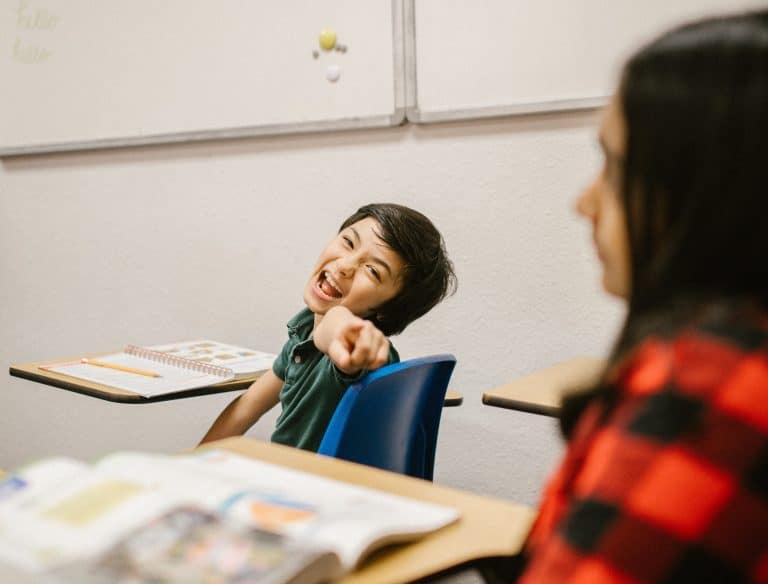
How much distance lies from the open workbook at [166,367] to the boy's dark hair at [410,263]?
370mm

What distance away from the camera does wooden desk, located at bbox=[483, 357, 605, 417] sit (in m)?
1.52

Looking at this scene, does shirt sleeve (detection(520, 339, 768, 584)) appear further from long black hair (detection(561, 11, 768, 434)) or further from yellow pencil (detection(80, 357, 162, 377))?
yellow pencil (detection(80, 357, 162, 377))

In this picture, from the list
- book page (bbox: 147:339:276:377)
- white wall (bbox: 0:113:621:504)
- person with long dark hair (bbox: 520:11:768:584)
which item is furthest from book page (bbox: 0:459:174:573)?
white wall (bbox: 0:113:621:504)

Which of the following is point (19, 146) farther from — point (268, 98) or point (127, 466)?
point (127, 466)

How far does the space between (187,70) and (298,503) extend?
2.18 metres

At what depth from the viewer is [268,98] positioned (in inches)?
98.3

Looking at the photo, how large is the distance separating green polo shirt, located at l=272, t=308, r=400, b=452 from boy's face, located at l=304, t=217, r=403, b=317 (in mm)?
102

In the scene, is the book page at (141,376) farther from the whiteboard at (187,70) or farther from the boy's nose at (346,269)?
the whiteboard at (187,70)

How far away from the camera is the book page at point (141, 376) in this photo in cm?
166

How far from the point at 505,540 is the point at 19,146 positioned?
284cm

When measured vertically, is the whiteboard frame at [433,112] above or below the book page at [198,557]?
above

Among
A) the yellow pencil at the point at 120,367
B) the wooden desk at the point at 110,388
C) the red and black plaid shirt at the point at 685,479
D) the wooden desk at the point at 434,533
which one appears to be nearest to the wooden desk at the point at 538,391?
the wooden desk at the point at 110,388

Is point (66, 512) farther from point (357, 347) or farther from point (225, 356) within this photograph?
point (225, 356)

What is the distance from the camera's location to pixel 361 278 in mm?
1690
